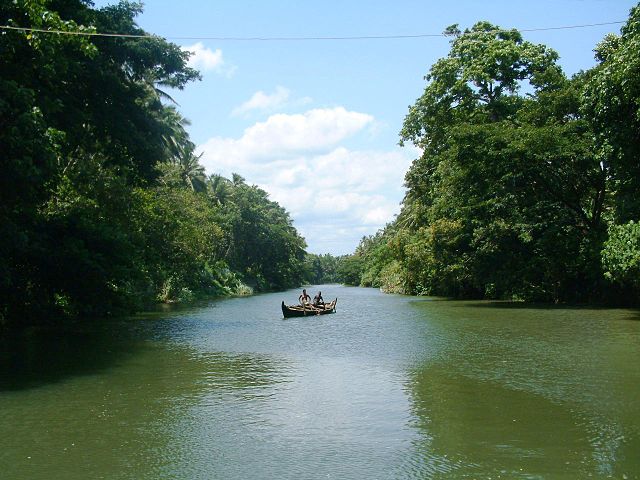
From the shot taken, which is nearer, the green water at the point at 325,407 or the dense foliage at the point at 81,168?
the green water at the point at 325,407

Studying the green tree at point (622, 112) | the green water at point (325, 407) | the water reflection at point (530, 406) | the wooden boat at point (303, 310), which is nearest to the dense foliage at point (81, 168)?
the green water at point (325, 407)

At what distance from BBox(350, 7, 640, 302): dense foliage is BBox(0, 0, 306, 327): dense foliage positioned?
52.0 feet

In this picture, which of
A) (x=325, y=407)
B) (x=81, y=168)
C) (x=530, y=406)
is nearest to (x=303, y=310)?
(x=81, y=168)

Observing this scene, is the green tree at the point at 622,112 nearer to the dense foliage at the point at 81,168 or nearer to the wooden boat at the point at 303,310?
the wooden boat at the point at 303,310

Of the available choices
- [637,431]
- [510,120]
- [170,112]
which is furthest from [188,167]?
[637,431]

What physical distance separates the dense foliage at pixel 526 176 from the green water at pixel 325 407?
1251 cm

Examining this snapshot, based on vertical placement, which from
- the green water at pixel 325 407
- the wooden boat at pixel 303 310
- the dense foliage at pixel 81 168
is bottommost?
the green water at pixel 325 407

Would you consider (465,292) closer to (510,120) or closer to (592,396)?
(510,120)

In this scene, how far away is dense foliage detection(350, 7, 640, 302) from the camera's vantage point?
98.8 ft

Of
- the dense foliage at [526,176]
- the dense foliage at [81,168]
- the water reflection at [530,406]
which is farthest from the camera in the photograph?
the dense foliage at [526,176]

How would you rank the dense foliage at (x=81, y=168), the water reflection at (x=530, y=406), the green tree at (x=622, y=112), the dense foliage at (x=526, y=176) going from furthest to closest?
the dense foliage at (x=526, y=176) → the green tree at (x=622, y=112) → the dense foliage at (x=81, y=168) → the water reflection at (x=530, y=406)

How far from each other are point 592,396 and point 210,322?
65.5 ft

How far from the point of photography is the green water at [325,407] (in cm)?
736

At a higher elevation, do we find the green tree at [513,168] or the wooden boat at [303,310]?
the green tree at [513,168]
